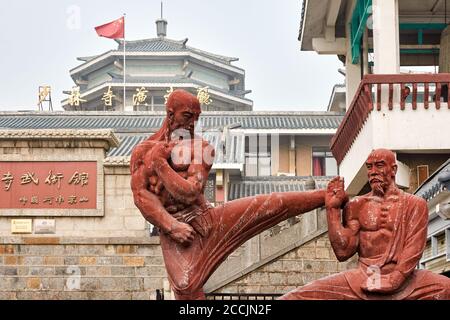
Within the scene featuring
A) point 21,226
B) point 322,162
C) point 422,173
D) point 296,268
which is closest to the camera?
point 422,173

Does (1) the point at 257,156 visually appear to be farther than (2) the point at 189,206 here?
Yes

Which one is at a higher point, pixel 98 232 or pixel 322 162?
pixel 322 162

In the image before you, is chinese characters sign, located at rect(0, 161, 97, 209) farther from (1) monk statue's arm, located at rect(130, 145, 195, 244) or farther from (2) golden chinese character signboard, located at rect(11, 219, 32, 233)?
(1) monk statue's arm, located at rect(130, 145, 195, 244)

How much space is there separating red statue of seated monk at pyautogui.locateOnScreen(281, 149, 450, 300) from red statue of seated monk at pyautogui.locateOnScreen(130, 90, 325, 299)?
0.81 ft

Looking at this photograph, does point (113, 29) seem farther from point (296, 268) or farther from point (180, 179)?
point (180, 179)

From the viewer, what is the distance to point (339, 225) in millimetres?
6543

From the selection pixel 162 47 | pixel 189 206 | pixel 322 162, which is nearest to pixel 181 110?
pixel 189 206

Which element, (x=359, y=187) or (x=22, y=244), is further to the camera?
(x=22, y=244)

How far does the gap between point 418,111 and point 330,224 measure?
10.1 meters

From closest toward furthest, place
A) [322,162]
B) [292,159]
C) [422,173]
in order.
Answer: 1. [422,173]
2. [292,159]
3. [322,162]

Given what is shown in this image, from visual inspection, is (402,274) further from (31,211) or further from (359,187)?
(31,211)

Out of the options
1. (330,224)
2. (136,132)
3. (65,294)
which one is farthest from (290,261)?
(136,132)

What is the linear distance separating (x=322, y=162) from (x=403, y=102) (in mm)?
24241
